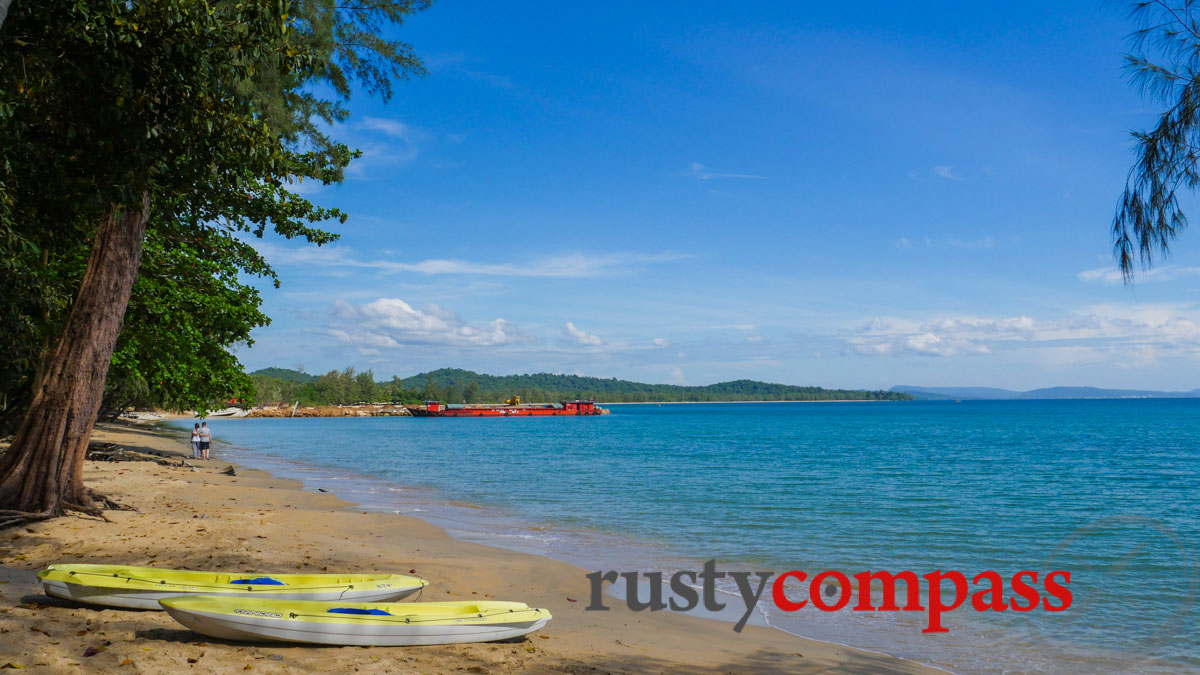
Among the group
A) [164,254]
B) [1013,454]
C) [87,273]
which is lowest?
[1013,454]

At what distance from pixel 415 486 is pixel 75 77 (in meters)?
20.4

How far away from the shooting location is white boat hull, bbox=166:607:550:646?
5.74 m

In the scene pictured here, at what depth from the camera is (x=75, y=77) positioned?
263 inches

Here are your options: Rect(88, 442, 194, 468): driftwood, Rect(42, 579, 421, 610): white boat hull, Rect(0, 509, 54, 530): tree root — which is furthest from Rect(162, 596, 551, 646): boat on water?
Rect(88, 442, 194, 468): driftwood

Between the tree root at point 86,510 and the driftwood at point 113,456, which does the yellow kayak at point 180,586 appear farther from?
the driftwood at point 113,456

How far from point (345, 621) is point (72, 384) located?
690 centimetres

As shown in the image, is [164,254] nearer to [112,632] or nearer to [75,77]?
[75,77]

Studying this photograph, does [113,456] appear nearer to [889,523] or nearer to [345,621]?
[345,621]

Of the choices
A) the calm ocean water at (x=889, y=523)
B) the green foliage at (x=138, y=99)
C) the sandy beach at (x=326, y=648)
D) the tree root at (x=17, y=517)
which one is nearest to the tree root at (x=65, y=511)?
the tree root at (x=17, y=517)

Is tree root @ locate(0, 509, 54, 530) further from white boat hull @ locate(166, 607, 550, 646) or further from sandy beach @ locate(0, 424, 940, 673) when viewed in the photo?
white boat hull @ locate(166, 607, 550, 646)

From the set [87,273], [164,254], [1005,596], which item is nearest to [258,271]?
[164,254]

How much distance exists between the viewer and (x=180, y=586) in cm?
672

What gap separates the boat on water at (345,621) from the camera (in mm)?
5758

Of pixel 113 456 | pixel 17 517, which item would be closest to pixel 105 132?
pixel 17 517
